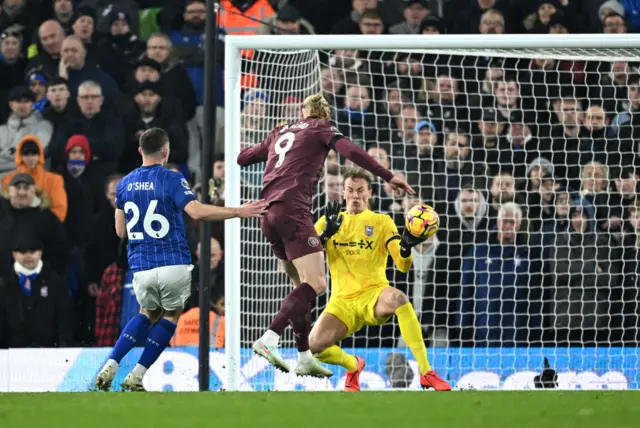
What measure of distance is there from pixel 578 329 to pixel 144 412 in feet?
20.4

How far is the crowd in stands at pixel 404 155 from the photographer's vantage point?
10.8m

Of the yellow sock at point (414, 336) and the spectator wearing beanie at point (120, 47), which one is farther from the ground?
the spectator wearing beanie at point (120, 47)

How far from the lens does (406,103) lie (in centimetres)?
1141

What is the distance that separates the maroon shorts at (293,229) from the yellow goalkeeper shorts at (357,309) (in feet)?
3.57

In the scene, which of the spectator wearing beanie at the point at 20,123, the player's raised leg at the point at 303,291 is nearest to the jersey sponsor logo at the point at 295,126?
the player's raised leg at the point at 303,291

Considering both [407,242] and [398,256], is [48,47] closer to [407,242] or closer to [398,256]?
[398,256]

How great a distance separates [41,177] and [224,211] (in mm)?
4555

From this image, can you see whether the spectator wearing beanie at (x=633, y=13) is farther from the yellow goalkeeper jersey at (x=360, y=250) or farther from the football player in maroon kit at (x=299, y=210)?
the football player in maroon kit at (x=299, y=210)

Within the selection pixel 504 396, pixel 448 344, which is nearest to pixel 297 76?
pixel 448 344

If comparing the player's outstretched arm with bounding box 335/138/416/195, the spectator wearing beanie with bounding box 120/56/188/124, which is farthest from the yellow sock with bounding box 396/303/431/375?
the spectator wearing beanie with bounding box 120/56/188/124

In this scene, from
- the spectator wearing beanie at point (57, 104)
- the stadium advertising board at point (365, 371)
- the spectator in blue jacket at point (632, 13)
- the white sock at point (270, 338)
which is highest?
the spectator in blue jacket at point (632, 13)

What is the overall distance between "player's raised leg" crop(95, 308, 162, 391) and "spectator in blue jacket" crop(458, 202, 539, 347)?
134 inches

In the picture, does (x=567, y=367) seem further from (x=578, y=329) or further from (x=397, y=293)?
(x=397, y=293)

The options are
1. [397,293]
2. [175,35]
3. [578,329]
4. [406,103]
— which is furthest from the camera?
[175,35]
